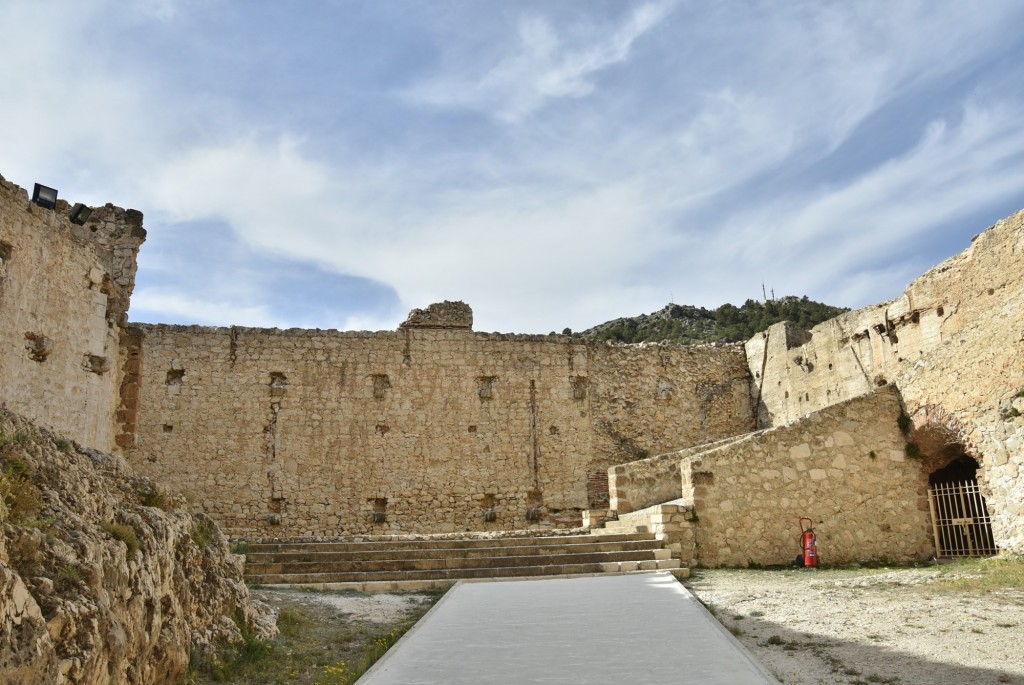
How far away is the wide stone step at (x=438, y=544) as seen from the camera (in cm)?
1190

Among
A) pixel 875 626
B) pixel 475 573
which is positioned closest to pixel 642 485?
pixel 475 573

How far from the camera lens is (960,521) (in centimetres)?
1137

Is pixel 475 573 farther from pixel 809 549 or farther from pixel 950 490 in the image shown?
pixel 950 490

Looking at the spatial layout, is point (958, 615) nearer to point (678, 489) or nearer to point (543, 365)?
point (678, 489)

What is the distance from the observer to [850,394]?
17.1 m

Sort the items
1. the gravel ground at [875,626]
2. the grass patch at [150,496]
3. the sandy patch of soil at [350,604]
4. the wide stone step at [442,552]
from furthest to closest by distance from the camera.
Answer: the wide stone step at [442,552], the sandy patch of soil at [350,604], the grass patch at [150,496], the gravel ground at [875,626]

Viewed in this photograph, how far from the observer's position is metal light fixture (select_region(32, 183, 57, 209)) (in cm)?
1155

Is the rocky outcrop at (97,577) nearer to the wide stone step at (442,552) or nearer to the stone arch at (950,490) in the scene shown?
the wide stone step at (442,552)

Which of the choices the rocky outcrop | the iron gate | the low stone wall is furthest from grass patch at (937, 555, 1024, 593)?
the rocky outcrop

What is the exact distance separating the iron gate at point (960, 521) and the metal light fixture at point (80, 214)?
47.8 feet

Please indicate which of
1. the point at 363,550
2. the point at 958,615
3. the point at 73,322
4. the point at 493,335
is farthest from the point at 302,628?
the point at 493,335

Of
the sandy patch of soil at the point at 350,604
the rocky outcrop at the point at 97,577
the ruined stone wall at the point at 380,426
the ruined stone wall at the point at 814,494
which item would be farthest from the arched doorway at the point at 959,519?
the rocky outcrop at the point at 97,577

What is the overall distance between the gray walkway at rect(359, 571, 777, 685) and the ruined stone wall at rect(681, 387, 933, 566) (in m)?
2.75

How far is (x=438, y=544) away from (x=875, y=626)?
22.6 ft
